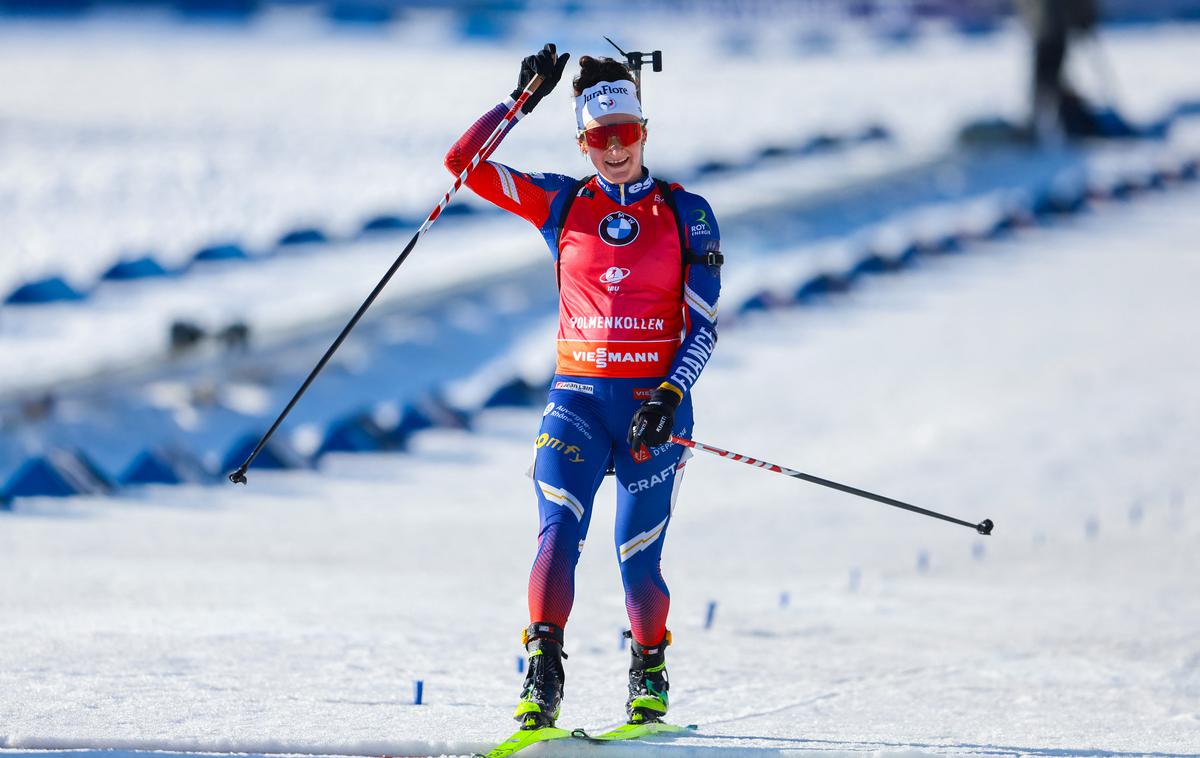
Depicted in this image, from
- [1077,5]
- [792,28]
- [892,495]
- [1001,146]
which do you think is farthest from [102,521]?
[792,28]

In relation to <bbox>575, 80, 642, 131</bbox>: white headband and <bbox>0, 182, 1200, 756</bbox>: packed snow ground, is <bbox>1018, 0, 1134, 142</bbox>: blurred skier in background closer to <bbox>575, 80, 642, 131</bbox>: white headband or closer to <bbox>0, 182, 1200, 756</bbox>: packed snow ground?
<bbox>0, 182, 1200, 756</bbox>: packed snow ground

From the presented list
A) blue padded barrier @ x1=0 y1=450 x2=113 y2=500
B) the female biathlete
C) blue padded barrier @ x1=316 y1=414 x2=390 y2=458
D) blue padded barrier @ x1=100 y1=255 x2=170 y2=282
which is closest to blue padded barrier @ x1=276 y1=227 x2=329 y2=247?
blue padded barrier @ x1=100 y1=255 x2=170 y2=282

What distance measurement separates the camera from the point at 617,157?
530 cm

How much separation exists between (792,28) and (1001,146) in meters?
17.2

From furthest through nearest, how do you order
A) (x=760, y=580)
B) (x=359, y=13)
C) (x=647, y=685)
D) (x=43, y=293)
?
1. (x=359, y=13)
2. (x=43, y=293)
3. (x=760, y=580)
4. (x=647, y=685)

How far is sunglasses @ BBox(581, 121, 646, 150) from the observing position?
17.4 ft

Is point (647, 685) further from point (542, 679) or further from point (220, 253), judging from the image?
point (220, 253)

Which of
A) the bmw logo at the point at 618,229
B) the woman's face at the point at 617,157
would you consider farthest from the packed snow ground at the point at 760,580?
the woman's face at the point at 617,157

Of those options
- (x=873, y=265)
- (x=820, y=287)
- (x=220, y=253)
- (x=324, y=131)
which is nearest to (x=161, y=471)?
(x=220, y=253)

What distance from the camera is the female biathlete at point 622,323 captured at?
5.20 m

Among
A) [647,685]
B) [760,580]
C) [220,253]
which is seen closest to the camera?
[647,685]

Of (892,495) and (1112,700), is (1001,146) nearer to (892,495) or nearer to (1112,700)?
(892,495)

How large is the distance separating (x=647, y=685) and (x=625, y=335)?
3.57 feet

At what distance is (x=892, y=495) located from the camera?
1148cm
